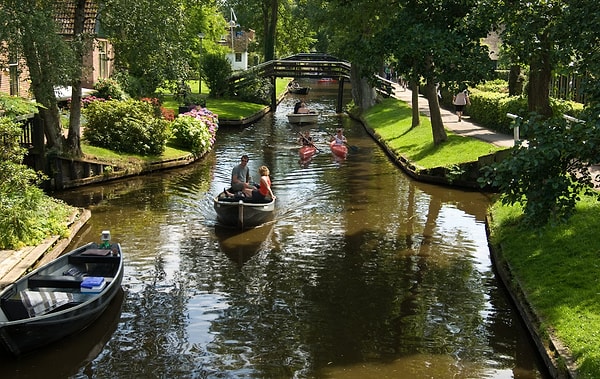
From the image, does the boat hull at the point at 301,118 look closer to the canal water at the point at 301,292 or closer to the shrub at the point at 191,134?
the shrub at the point at 191,134

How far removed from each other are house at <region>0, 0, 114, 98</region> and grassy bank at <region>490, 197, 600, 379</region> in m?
14.6

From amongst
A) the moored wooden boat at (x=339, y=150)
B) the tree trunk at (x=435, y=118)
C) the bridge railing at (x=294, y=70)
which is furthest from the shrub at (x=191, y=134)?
the bridge railing at (x=294, y=70)

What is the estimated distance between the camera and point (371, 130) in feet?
132

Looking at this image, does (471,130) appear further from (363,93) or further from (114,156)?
(363,93)

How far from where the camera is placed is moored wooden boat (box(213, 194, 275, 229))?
749 inches

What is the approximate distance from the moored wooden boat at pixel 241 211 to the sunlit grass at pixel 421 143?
Answer: 870cm

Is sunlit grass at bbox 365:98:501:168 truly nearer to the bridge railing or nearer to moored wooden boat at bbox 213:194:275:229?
moored wooden boat at bbox 213:194:275:229

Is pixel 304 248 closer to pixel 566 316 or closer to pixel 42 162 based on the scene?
pixel 566 316

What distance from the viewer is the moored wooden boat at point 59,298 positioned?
36.7ft

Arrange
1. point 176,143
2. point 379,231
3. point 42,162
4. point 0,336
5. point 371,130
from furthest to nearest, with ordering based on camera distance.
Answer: point 371,130 → point 176,143 → point 42,162 → point 379,231 → point 0,336

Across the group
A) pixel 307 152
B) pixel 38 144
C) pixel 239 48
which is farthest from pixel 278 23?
pixel 38 144

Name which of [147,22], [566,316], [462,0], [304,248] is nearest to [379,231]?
[304,248]

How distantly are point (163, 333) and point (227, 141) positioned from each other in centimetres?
2469

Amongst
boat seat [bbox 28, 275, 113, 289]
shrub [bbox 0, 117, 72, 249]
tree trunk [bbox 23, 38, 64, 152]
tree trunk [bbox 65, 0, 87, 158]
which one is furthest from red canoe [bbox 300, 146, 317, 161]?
boat seat [bbox 28, 275, 113, 289]
